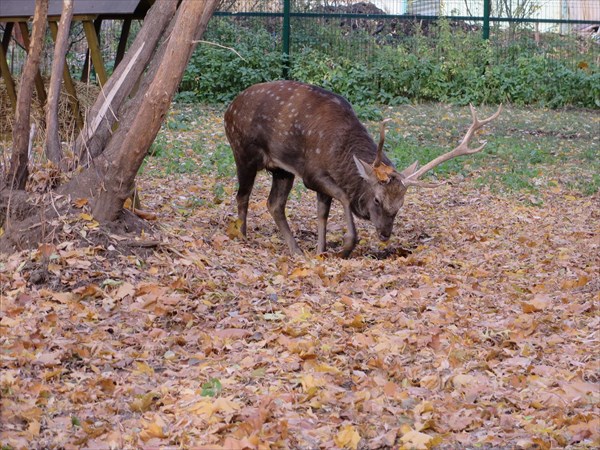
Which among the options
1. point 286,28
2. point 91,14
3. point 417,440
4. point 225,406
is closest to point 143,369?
point 225,406

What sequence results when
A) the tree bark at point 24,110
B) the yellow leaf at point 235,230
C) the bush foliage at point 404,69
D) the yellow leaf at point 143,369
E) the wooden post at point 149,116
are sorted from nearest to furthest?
the yellow leaf at point 143,369 < the wooden post at point 149,116 < the tree bark at point 24,110 < the yellow leaf at point 235,230 < the bush foliage at point 404,69

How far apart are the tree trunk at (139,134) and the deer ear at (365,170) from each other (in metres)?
2.31

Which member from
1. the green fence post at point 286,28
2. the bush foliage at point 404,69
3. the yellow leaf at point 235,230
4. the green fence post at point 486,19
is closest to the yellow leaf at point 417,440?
the yellow leaf at point 235,230

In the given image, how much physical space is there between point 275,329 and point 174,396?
1.42 meters

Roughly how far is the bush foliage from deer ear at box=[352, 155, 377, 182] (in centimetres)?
1022

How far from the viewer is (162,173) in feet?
45.2

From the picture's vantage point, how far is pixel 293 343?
657 centimetres

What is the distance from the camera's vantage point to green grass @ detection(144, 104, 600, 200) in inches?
553

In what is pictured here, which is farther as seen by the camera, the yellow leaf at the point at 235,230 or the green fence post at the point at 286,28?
the green fence post at the point at 286,28

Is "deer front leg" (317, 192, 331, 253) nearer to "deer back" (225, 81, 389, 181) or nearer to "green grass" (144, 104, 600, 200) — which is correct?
"deer back" (225, 81, 389, 181)

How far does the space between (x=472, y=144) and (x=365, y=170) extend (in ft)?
23.5

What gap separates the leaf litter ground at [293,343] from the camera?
208 inches

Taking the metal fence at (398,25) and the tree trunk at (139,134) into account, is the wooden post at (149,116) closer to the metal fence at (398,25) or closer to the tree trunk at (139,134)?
the tree trunk at (139,134)

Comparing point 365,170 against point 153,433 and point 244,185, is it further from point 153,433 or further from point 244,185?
point 153,433
